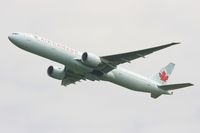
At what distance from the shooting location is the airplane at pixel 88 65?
64.9m

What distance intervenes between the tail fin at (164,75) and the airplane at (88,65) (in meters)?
2.37

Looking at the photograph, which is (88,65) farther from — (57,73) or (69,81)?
(69,81)

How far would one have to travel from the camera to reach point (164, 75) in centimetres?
7981

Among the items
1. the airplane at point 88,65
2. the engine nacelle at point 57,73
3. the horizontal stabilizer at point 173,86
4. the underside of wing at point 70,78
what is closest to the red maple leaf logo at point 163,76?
the airplane at point 88,65

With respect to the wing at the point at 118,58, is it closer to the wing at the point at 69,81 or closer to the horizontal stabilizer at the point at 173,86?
the horizontal stabilizer at the point at 173,86

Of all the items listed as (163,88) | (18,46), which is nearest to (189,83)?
(163,88)

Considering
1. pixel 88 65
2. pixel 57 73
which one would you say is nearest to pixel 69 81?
pixel 57 73

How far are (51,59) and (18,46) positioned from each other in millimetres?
3364

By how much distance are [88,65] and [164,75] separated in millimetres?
16066

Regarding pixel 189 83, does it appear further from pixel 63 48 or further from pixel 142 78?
pixel 63 48

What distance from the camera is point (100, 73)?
68.8 meters

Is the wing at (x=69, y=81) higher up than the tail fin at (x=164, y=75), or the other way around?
the tail fin at (x=164, y=75)

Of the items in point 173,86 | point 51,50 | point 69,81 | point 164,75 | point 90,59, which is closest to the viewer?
point 51,50

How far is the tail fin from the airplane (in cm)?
237
